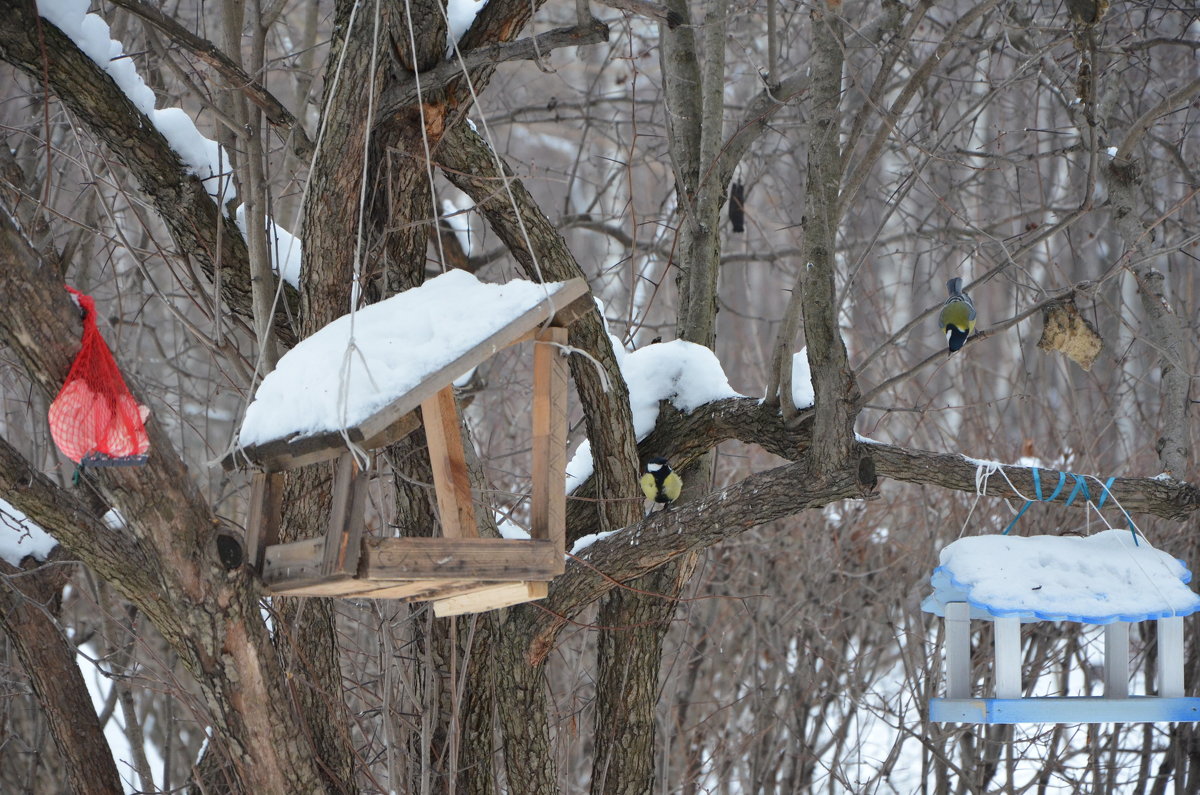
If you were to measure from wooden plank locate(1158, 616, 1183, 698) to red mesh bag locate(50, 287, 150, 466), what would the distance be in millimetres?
2657

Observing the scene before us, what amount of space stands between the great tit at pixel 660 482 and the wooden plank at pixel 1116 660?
4.47 ft

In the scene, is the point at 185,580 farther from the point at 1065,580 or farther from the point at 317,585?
the point at 1065,580

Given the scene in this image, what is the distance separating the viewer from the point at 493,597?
2.55m

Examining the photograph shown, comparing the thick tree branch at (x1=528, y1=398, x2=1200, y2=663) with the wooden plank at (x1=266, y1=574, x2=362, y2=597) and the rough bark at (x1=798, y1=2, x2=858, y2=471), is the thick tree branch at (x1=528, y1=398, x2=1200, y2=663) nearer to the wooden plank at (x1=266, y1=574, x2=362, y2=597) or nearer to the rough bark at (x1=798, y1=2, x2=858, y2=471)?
the rough bark at (x1=798, y1=2, x2=858, y2=471)

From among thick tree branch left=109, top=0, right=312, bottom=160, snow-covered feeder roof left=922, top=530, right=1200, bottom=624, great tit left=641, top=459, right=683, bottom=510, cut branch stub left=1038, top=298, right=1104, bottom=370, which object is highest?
thick tree branch left=109, top=0, right=312, bottom=160

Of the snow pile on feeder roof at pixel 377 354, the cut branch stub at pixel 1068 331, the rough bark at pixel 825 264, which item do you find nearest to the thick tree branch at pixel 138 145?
the snow pile on feeder roof at pixel 377 354

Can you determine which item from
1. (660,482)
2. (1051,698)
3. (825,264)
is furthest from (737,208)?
(1051,698)

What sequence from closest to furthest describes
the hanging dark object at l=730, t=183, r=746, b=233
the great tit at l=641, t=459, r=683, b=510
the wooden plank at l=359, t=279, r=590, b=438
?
the wooden plank at l=359, t=279, r=590, b=438
the great tit at l=641, t=459, r=683, b=510
the hanging dark object at l=730, t=183, r=746, b=233

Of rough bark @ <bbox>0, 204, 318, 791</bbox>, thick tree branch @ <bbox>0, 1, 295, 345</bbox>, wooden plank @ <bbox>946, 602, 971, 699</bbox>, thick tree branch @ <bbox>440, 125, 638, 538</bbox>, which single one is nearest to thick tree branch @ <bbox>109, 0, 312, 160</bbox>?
thick tree branch @ <bbox>0, 1, 295, 345</bbox>

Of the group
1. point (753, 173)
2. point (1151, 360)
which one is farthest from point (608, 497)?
point (1151, 360)

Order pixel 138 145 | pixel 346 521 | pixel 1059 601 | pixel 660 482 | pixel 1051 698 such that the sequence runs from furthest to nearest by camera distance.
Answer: pixel 660 482
pixel 138 145
pixel 1051 698
pixel 1059 601
pixel 346 521

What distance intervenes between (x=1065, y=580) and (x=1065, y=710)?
1.09ft

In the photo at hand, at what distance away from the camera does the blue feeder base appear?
2.78 metres

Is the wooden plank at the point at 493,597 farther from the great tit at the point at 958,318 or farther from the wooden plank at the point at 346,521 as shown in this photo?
the great tit at the point at 958,318
